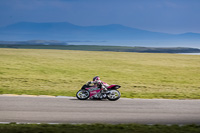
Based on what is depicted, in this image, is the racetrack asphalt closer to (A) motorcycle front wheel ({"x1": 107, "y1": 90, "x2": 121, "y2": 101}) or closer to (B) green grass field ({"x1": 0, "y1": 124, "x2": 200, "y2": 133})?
(A) motorcycle front wheel ({"x1": 107, "y1": 90, "x2": 121, "y2": 101})

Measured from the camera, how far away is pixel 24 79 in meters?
28.7

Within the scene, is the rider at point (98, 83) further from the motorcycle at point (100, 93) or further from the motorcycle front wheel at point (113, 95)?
the motorcycle front wheel at point (113, 95)

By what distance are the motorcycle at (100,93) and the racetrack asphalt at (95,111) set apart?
0.45 m

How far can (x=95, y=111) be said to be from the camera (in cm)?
1354

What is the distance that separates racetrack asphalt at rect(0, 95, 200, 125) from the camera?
38.9 feet

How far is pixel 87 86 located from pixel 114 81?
1308 centimetres

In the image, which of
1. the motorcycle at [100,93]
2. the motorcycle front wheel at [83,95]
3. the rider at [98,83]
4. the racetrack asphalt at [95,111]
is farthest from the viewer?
the motorcycle front wheel at [83,95]

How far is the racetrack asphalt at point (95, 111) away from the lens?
1184cm

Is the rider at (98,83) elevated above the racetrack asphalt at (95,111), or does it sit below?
above

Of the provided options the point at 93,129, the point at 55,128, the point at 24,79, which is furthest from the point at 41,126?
the point at 24,79

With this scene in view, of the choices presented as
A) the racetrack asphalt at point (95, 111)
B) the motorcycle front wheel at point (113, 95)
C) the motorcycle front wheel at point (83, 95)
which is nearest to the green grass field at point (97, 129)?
the racetrack asphalt at point (95, 111)

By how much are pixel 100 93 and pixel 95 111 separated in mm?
3354

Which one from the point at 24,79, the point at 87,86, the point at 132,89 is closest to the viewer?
the point at 87,86

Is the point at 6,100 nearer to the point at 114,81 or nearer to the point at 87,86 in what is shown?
the point at 87,86
